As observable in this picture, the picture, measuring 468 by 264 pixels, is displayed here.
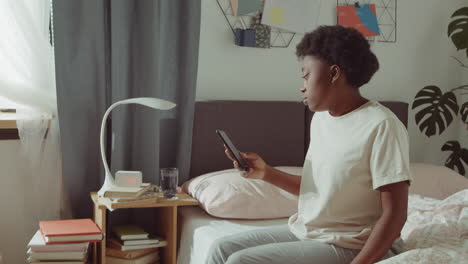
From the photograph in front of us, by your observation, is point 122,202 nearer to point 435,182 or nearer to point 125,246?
point 125,246

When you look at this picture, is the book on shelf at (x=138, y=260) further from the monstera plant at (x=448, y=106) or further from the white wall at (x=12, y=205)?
the monstera plant at (x=448, y=106)

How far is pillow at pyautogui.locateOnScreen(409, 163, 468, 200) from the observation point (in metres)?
2.85

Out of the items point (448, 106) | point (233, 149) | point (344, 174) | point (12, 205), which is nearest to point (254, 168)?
point (233, 149)

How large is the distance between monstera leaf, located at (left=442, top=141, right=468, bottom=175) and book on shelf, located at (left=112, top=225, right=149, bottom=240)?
2004 millimetres

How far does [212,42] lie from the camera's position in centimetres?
296

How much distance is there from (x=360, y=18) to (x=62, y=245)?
2.10 m

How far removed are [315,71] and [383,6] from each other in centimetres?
188

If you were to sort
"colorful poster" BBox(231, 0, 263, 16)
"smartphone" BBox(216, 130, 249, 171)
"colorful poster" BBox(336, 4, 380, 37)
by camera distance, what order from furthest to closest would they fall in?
1. "colorful poster" BBox(336, 4, 380, 37)
2. "colorful poster" BBox(231, 0, 263, 16)
3. "smartphone" BBox(216, 130, 249, 171)

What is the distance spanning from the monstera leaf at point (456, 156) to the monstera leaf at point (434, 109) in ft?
0.52

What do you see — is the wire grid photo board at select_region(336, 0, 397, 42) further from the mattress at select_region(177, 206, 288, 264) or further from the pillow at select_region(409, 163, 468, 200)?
the mattress at select_region(177, 206, 288, 264)

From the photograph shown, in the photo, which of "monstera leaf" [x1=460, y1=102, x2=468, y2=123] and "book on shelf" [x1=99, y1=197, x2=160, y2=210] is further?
"monstera leaf" [x1=460, y1=102, x2=468, y2=123]

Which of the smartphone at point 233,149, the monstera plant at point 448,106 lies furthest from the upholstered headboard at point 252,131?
the smartphone at point 233,149

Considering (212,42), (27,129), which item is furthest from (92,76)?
(212,42)

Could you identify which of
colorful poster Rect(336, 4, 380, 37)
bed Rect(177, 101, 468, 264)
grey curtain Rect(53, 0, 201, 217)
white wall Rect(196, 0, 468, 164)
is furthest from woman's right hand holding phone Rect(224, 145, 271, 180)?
colorful poster Rect(336, 4, 380, 37)
